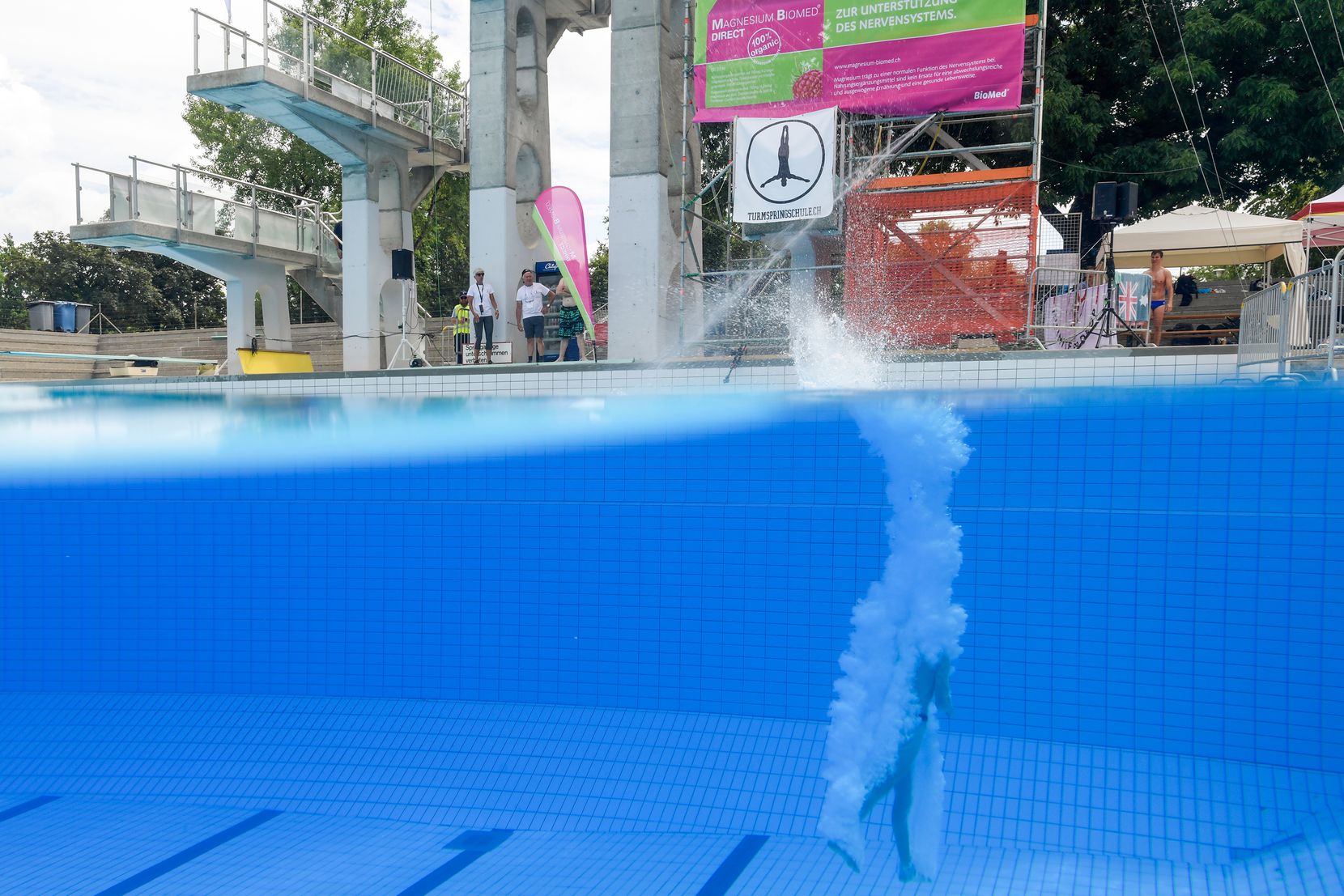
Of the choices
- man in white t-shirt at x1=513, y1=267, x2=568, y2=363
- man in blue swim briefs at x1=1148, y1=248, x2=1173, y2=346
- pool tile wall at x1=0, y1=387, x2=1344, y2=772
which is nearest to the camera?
pool tile wall at x1=0, y1=387, x2=1344, y2=772

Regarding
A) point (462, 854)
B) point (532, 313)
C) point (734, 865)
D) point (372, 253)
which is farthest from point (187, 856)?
point (372, 253)

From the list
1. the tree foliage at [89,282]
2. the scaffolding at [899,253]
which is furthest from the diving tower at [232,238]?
the tree foliage at [89,282]

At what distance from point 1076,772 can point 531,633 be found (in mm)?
3893

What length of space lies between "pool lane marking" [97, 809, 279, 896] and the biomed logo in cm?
936

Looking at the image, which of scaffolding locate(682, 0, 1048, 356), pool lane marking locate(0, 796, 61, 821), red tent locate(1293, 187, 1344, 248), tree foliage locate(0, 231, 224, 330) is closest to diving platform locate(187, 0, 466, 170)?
scaffolding locate(682, 0, 1048, 356)

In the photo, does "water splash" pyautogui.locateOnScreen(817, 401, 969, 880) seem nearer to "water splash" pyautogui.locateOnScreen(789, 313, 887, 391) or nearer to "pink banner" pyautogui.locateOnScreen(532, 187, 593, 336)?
"water splash" pyautogui.locateOnScreen(789, 313, 887, 391)

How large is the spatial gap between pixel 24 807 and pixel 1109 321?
31.2 ft

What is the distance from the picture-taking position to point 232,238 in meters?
15.1

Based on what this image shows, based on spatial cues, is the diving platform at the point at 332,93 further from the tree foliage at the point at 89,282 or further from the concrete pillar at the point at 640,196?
the tree foliage at the point at 89,282

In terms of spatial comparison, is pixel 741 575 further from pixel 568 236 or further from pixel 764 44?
pixel 764 44

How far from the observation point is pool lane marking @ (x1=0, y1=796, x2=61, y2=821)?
609cm

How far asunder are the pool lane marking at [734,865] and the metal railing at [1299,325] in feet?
15.8

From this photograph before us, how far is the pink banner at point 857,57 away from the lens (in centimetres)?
1003

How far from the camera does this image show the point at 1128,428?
6543mm
